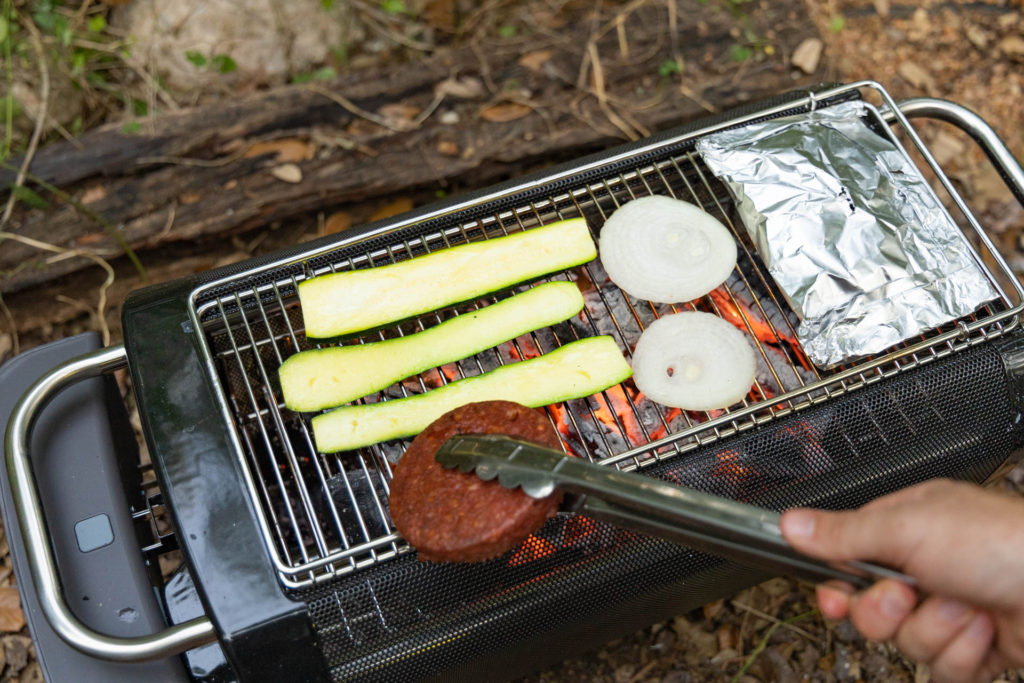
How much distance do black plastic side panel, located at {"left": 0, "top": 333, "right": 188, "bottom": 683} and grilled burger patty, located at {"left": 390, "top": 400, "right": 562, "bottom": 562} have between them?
0.78 m

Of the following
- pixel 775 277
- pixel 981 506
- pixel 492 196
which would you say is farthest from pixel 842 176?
pixel 981 506

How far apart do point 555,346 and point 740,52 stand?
1813 millimetres

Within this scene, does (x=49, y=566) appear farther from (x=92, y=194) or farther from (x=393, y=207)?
(x=393, y=207)

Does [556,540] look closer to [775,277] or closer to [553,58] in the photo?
[775,277]

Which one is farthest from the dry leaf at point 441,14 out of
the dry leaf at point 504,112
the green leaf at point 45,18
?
the green leaf at point 45,18

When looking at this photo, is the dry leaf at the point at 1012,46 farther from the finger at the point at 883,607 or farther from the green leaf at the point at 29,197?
the green leaf at the point at 29,197

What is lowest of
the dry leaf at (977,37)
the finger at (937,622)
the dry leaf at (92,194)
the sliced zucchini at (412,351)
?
the finger at (937,622)

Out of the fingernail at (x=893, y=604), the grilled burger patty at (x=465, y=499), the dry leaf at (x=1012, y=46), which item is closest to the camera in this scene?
the fingernail at (x=893, y=604)

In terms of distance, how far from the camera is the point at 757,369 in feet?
7.29

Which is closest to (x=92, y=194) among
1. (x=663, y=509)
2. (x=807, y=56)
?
(x=663, y=509)

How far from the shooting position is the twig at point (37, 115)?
288cm

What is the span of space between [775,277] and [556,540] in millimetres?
945

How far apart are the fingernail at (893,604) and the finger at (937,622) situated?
6 cm

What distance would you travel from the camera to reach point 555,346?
221cm
